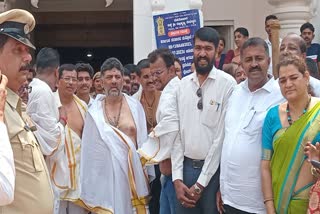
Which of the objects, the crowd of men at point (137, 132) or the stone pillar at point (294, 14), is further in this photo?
the stone pillar at point (294, 14)

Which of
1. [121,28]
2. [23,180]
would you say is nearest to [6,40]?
[23,180]

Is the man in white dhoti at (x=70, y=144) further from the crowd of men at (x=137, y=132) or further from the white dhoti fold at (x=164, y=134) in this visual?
the white dhoti fold at (x=164, y=134)

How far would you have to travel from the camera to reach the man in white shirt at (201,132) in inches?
165

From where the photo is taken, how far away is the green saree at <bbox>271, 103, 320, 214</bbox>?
3.32m

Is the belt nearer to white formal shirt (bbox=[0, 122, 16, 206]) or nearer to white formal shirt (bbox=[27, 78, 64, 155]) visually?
white formal shirt (bbox=[27, 78, 64, 155])

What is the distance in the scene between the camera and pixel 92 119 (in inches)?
201

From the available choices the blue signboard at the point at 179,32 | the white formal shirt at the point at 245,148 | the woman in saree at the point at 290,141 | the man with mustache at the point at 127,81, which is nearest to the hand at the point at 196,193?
the white formal shirt at the point at 245,148

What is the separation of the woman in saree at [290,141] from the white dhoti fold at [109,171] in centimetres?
173

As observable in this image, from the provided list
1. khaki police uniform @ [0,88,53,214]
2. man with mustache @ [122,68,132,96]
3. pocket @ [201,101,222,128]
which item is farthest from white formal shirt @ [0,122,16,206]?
man with mustache @ [122,68,132,96]

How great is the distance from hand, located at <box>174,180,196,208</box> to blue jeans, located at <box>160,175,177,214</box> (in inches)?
8.5

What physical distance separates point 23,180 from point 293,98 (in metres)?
1.67

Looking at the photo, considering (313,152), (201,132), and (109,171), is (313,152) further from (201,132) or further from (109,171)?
(109,171)

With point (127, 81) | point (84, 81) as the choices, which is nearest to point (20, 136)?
point (84, 81)

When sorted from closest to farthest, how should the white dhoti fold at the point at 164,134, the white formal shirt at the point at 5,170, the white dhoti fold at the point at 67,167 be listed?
the white formal shirt at the point at 5,170, the white dhoti fold at the point at 164,134, the white dhoti fold at the point at 67,167
